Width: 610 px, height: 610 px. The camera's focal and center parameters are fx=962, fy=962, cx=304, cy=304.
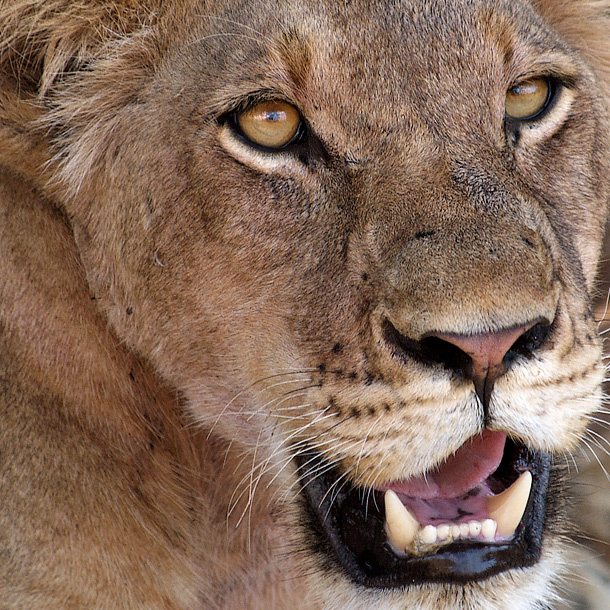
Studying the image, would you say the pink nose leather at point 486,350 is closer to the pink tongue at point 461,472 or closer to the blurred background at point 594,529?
the pink tongue at point 461,472

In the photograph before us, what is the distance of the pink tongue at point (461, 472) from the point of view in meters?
2.12

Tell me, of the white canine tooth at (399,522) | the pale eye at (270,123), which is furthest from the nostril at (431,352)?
the pale eye at (270,123)

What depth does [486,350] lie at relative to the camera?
1.81 metres

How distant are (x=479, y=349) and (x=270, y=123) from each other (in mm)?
825

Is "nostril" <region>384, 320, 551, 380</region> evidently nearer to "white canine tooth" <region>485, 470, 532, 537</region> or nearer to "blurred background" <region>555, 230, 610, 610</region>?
"white canine tooth" <region>485, 470, 532, 537</region>

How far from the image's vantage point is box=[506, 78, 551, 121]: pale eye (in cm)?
244

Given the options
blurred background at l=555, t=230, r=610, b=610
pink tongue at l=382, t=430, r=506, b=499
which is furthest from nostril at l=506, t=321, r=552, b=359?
blurred background at l=555, t=230, r=610, b=610

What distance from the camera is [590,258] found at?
254 cm

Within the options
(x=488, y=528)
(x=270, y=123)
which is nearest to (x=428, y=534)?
(x=488, y=528)

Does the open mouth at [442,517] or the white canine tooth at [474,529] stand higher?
the white canine tooth at [474,529]

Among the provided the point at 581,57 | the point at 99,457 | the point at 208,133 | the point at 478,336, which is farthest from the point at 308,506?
the point at 581,57

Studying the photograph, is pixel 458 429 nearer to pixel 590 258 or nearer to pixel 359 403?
pixel 359 403

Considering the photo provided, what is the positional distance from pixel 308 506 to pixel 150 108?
105cm

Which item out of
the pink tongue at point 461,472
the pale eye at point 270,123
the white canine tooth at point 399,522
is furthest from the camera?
the pale eye at point 270,123
